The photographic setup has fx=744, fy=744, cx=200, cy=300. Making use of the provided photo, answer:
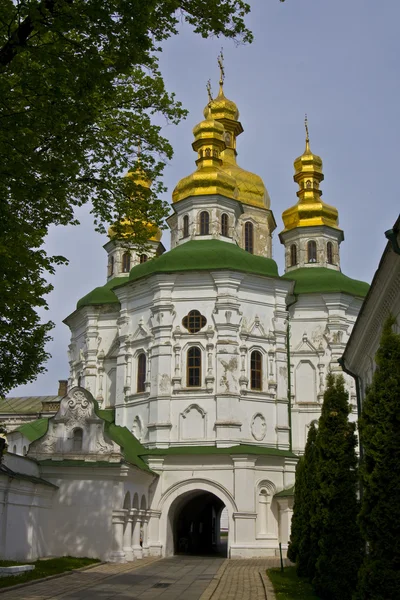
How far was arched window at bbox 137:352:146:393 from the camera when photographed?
3228cm

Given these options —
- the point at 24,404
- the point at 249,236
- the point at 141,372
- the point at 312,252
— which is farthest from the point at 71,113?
the point at 24,404

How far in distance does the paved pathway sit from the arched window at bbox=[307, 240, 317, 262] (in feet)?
60.1

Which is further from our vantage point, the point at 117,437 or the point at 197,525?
the point at 197,525

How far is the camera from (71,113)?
1082 cm

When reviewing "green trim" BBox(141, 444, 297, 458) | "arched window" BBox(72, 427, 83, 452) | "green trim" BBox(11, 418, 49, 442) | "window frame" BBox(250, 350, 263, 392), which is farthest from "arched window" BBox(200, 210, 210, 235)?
"arched window" BBox(72, 427, 83, 452)

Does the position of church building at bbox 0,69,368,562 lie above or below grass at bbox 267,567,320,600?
above

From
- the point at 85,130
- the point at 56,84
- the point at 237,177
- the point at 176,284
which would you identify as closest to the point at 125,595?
the point at 85,130

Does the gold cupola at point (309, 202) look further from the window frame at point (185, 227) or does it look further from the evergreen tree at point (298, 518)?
the evergreen tree at point (298, 518)

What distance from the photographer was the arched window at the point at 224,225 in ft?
116

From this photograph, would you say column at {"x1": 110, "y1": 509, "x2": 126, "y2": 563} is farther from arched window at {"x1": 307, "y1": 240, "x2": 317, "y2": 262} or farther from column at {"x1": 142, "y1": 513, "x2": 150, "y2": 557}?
arched window at {"x1": 307, "y1": 240, "x2": 317, "y2": 262}

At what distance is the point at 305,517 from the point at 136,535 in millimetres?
8683

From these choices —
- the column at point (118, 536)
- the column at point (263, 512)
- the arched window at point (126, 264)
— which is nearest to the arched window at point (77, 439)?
the column at point (118, 536)

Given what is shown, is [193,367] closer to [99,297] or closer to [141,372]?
[141,372]

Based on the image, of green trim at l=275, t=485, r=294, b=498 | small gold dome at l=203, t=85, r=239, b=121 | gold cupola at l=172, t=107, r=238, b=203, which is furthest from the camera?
small gold dome at l=203, t=85, r=239, b=121
